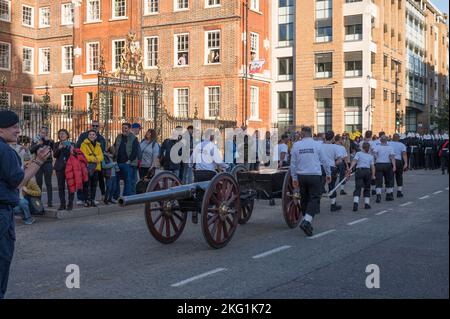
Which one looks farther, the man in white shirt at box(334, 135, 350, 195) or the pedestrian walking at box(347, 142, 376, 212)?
the man in white shirt at box(334, 135, 350, 195)

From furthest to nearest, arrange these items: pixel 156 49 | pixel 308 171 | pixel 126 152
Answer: pixel 156 49 → pixel 126 152 → pixel 308 171

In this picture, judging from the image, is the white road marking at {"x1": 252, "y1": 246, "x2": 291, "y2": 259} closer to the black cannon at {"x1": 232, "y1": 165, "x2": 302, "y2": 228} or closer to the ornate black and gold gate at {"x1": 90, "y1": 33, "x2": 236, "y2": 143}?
the black cannon at {"x1": 232, "y1": 165, "x2": 302, "y2": 228}

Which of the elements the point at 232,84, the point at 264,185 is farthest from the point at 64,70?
the point at 264,185

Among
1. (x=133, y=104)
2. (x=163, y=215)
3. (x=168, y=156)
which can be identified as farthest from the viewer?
(x=133, y=104)

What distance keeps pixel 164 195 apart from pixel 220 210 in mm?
990

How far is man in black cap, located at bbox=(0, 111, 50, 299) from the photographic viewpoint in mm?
4871

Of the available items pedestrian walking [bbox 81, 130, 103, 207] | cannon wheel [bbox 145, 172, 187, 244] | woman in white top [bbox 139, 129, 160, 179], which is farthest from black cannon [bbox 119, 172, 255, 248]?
woman in white top [bbox 139, 129, 160, 179]

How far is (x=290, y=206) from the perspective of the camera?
1054 cm

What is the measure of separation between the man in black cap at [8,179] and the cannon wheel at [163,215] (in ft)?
11.9

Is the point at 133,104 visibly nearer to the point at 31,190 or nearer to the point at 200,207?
the point at 31,190

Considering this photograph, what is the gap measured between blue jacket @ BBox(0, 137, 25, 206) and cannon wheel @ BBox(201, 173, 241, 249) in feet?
11.6

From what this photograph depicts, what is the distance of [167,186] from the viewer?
30.5 ft

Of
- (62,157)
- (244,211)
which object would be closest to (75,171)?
(62,157)
